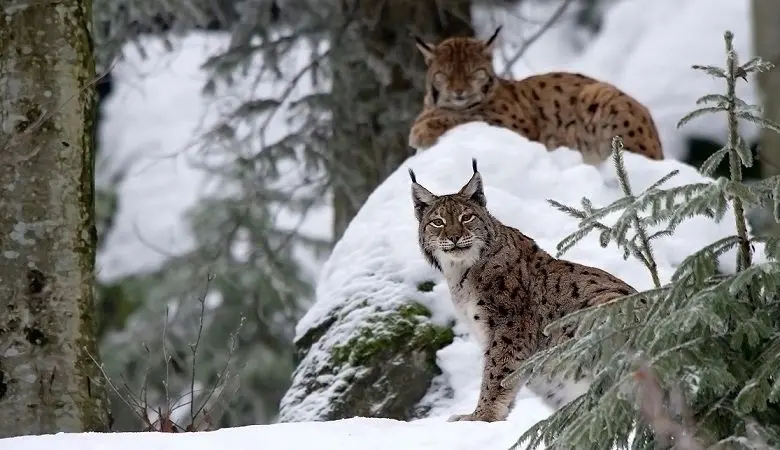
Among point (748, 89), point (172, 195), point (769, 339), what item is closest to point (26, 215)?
point (769, 339)

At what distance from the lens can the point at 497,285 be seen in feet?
19.2

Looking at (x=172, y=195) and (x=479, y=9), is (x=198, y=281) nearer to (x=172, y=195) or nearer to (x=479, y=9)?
(x=479, y=9)

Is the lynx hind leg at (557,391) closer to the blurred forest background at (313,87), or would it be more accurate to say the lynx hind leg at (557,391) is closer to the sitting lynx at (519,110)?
the sitting lynx at (519,110)

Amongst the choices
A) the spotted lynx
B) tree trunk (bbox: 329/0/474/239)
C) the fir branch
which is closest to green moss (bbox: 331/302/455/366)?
the spotted lynx

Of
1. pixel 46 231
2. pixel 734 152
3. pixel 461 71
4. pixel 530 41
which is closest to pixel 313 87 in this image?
pixel 530 41

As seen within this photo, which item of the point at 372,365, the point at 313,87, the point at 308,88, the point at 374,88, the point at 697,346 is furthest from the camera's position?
the point at 308,88

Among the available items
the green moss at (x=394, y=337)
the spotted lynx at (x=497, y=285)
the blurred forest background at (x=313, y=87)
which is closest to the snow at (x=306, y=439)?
the spotted lynx at (x=497, y=285)

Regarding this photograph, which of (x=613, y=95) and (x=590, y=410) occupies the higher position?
(x=613, y=95)

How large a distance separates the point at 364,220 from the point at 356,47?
2.74 m

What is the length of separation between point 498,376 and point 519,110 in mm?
3274

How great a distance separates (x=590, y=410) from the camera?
369 cm

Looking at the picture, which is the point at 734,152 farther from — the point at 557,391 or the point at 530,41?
the point at 530,41

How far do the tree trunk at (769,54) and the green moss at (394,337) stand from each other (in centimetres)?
373

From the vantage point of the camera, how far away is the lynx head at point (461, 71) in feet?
27.8
